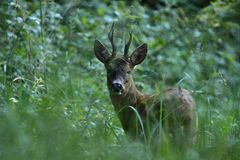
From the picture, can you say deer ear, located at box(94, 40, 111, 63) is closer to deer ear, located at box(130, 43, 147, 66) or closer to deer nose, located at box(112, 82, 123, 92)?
deer ear, located at box(130, 43, 147, 66)

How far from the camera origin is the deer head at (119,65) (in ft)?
27.0

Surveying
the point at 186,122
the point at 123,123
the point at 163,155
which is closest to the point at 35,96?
the point at 123,123

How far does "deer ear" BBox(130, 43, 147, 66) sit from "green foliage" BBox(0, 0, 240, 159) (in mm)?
210

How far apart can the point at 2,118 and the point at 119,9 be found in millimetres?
7561

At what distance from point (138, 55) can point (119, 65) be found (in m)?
0.41

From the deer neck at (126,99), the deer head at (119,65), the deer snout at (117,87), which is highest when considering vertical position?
the deer head at (119,65)

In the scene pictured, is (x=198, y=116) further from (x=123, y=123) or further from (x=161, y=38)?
(x=161, y=38)

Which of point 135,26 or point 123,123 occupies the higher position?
point 135,26

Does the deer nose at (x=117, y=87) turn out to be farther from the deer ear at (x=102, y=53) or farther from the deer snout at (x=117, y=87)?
the deer ear at (x=102, y=53)

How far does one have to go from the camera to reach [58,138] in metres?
5.71

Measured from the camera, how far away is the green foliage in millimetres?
5852

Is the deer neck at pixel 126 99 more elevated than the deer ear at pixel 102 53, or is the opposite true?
the deer ear at pixel 102 53

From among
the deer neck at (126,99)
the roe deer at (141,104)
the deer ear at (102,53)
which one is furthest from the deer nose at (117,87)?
the deer ear at (102,53)

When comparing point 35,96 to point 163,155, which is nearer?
point 163,155
